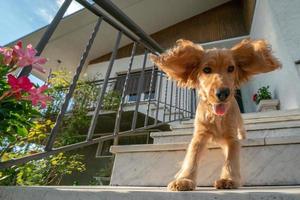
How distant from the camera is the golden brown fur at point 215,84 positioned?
1147mm

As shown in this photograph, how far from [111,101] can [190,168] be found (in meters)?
5.11

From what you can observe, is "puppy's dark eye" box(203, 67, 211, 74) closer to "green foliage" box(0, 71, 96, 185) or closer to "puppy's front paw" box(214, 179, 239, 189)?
"puppy's front paw" box(214, 179, 239, 189)

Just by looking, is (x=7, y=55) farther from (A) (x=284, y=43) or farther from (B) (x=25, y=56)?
(A) (x=284, y=43)

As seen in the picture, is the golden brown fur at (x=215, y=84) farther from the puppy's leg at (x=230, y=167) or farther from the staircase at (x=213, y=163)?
the staircase at (x=213, y=163)

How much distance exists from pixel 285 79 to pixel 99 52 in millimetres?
6464

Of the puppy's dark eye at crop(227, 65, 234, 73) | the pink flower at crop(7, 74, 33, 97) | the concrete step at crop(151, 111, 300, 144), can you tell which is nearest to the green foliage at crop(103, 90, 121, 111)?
the concrete step at crop(151, 111, 300, 144)

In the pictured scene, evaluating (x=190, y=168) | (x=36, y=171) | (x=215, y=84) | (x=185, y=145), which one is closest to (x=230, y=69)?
(x=215, y=84)

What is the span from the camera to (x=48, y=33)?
1.13 meters

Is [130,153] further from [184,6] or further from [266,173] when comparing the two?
[184,6]

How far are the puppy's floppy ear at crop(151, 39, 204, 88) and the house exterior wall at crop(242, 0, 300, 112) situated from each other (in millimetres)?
1674

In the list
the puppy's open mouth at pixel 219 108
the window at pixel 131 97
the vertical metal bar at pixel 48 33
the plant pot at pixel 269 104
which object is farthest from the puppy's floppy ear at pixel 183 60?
the window at pixel 131 97

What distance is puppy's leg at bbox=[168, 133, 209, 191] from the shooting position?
991 millimetres

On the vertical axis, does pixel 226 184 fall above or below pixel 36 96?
below

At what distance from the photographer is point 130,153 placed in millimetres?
1503
